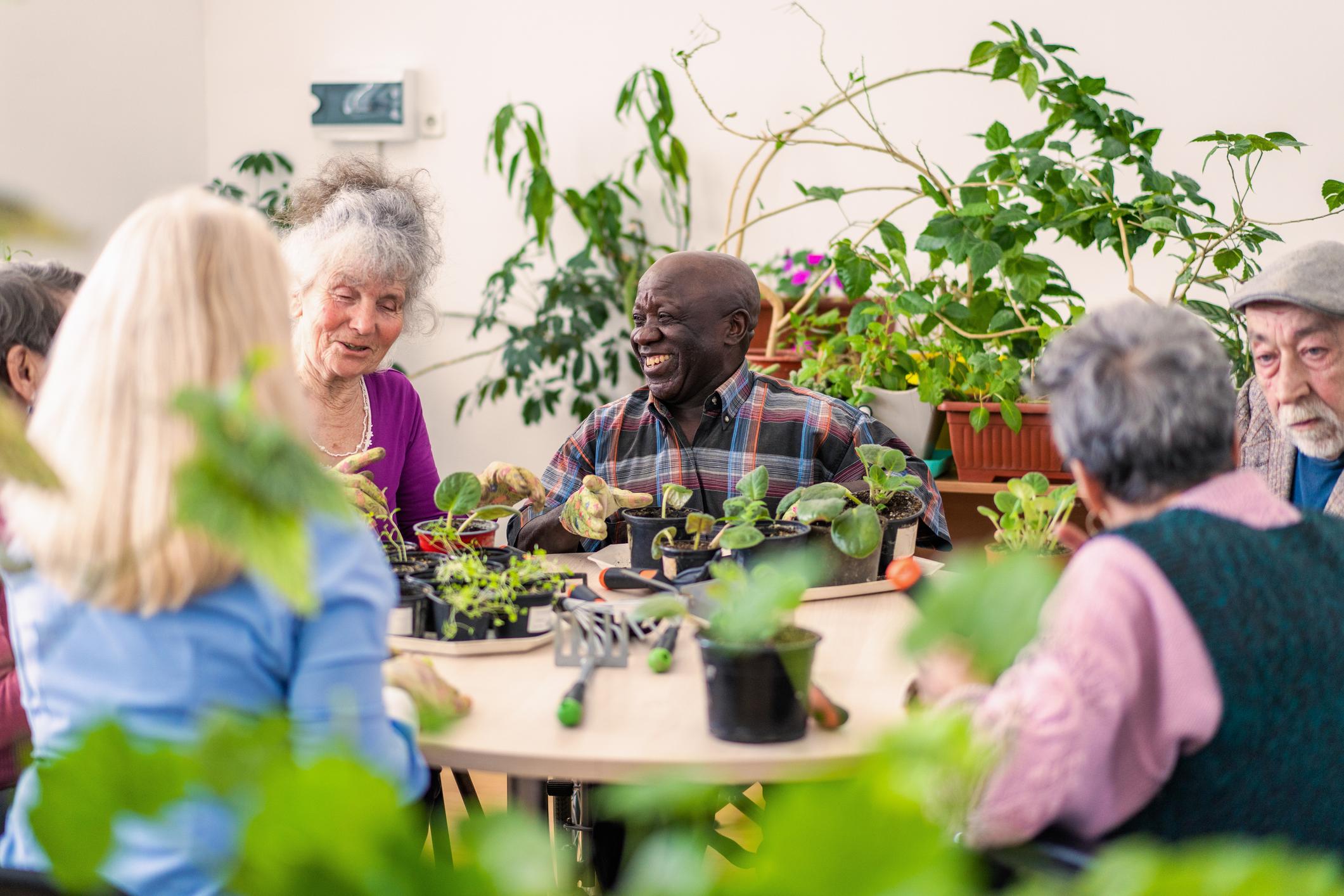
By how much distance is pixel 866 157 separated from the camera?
4.18m

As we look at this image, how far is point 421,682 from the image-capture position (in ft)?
4.24

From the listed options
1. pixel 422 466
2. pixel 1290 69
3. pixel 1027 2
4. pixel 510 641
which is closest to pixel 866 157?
pixel 1027 2

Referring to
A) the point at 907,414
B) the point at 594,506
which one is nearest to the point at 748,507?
the point at 594,506

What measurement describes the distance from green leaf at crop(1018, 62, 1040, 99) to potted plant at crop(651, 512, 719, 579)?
1723mm

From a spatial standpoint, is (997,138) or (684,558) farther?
(997,138)

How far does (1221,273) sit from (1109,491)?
6.57ft

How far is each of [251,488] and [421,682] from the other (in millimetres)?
935

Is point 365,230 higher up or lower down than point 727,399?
higher up

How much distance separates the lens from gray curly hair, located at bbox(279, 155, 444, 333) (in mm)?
2383

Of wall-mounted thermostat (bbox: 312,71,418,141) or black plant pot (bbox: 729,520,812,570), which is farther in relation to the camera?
wall-mounted thermostat (bbox: 312,71,418,141)

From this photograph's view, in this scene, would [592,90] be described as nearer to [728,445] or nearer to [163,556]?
[728,445]

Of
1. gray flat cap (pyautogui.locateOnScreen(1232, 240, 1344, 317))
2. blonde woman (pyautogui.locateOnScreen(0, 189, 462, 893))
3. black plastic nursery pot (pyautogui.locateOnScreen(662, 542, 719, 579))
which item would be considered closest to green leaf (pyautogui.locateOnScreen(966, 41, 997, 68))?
gray flat cap (pyautogui.locateOnScreen(1232, 240, 1344, 317))

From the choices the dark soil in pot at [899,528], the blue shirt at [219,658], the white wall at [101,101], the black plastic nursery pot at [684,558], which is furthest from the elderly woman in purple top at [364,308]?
the white wall at [101,101]

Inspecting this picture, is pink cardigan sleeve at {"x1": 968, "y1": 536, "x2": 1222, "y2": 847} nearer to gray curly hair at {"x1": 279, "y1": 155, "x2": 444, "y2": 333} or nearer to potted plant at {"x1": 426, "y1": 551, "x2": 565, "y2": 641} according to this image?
potted plant at {"x1": 426, "y1": 551, "x2": 565, "y2": 641}
